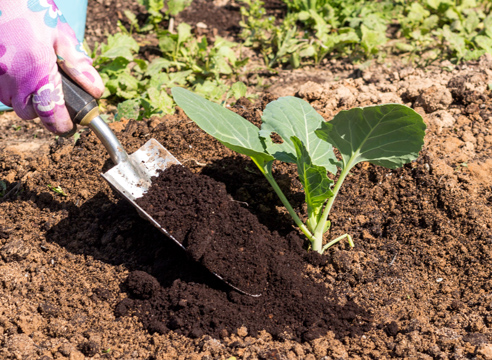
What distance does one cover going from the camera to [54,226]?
8.07ft

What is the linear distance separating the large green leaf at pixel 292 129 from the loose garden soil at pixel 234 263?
13.0 inches

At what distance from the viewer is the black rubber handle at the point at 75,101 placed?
2.13m

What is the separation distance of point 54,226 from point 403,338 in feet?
6.01

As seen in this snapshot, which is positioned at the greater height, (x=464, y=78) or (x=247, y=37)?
(x=247, y=37)

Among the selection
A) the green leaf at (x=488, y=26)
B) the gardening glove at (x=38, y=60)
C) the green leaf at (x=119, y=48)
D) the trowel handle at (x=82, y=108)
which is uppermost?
the gardening glove at (x=38, y=60)

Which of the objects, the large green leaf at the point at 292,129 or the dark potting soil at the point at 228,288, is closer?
the dark potting soil at the point at 228,288

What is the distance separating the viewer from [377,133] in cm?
199

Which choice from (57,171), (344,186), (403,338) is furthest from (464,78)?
(57,171)

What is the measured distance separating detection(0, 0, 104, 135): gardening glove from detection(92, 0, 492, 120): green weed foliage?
1280 millimetres

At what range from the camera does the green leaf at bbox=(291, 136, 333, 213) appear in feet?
6.64

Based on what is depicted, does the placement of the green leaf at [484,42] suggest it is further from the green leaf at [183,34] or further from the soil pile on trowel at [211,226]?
the soil pile on trowel at [211,226]

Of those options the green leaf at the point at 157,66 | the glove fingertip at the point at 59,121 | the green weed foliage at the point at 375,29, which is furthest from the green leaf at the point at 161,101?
the green weed foliage at the point at 375,29

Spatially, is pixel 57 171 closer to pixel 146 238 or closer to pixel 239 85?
pixel 146 238

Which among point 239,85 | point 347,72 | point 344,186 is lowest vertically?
point 347,72
